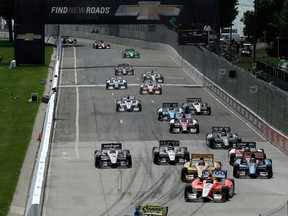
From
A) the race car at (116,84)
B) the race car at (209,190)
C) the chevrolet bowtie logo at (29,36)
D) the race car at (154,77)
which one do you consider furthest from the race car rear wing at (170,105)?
the chevrolet bowtie logo at (29,36)

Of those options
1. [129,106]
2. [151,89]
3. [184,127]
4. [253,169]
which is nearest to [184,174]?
[253,169]

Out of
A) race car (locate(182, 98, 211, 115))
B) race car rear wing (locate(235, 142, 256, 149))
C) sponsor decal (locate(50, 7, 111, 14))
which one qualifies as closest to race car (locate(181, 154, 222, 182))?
race car rear wing (locate(235, 142, 256, 149))

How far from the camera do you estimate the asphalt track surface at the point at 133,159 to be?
30.8m

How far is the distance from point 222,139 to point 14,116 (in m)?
17.7

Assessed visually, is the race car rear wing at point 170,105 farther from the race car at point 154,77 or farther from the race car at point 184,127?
the race car at point 154,77

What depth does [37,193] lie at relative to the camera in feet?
94.0

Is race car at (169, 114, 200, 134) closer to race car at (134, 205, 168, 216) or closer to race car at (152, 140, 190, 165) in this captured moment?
race car at (152, 140, 190, 165)

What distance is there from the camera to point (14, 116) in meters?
56.6

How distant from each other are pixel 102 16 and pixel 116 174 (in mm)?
46487

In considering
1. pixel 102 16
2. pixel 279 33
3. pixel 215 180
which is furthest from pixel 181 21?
pixel 215 180

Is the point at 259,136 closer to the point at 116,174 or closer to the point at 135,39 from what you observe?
the point at 116,174

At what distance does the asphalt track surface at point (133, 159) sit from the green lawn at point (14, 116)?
1.47m

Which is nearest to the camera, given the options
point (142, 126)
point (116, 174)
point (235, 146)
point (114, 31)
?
point (116, 174)

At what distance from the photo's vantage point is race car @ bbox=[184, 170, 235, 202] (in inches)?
1223
